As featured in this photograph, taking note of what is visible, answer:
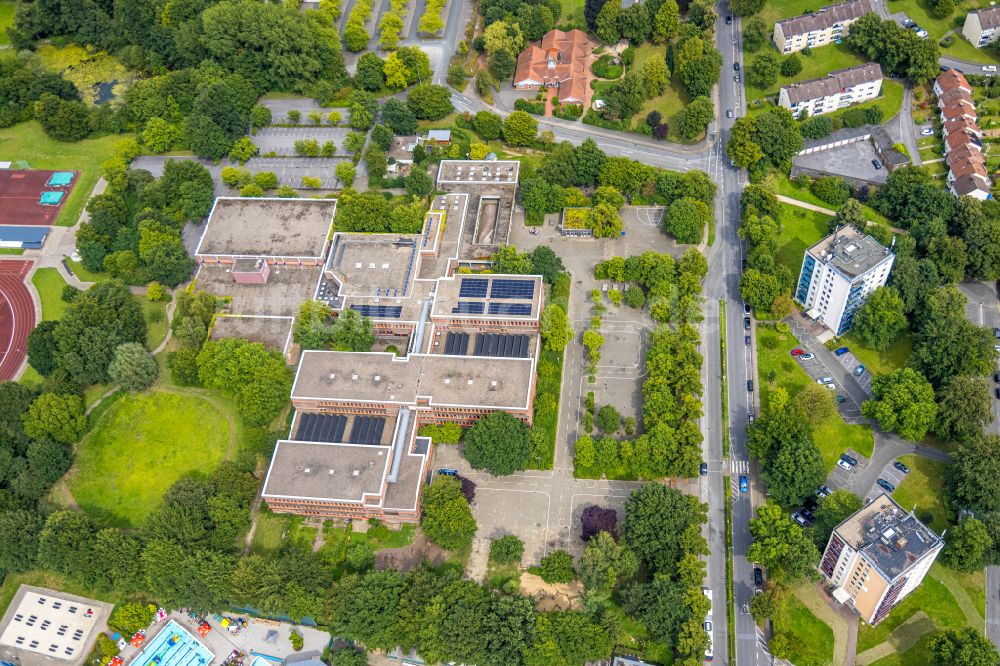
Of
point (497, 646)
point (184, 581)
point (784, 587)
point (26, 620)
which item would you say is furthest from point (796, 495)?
point (26, 620)

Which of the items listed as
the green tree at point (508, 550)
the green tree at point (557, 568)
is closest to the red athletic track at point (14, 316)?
the green tree at point (508, 550)

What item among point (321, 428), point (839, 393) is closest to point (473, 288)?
point (321, 428)

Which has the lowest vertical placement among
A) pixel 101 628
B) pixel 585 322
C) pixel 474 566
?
pixel 101 628

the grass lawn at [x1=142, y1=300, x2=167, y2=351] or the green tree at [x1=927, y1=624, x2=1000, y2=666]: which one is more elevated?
the green tree at [x1=927, y1=624, x2=1000, y2=666]

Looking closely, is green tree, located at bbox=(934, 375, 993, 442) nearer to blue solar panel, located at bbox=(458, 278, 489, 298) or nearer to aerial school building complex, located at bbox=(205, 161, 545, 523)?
aerial school building complex, located at bbox=(205, 161, 545, 523)

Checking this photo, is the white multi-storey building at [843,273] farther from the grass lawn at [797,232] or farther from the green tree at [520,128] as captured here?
the green tree at [520,128]

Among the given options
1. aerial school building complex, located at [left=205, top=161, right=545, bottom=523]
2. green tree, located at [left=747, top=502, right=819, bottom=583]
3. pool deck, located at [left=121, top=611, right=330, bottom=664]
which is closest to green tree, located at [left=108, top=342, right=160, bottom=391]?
aerial school building complex, located at [left=205, top=161, right=545, bottom=523]

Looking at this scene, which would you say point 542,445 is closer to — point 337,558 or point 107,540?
point 337,558
